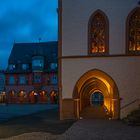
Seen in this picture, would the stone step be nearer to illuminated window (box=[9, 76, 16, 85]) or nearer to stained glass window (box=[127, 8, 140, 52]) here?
stained glass window (box=[127, 8, 140, 52])

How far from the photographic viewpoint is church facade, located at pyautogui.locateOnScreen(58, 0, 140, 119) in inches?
1027

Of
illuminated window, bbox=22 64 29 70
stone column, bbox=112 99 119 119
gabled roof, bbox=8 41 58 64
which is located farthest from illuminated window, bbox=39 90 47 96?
stone column, bbox=112 99 119 119

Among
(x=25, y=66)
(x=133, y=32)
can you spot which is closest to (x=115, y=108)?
(x=133, y=32)

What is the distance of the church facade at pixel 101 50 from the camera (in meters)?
26.1

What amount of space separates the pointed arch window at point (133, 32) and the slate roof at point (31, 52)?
45190 millimetres

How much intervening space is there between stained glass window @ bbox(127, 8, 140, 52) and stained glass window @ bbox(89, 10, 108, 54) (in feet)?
5.49

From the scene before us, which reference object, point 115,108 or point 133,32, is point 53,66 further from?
point 115,108

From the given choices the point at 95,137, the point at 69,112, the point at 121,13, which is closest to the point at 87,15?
the point at 121,13

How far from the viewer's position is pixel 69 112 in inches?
1056

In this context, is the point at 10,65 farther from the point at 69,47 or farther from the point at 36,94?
the point at 69,47

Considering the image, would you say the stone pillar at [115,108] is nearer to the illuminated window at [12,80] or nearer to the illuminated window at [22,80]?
the illuminated window at [22,80]

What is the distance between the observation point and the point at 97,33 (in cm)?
2709

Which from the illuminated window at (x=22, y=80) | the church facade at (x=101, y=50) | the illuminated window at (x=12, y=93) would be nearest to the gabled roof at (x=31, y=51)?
the illuminated window at (x=22, y=80)

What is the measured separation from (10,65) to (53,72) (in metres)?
8.11
